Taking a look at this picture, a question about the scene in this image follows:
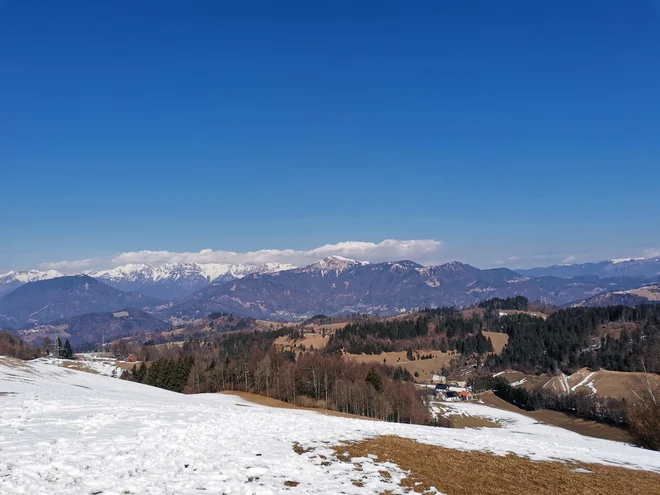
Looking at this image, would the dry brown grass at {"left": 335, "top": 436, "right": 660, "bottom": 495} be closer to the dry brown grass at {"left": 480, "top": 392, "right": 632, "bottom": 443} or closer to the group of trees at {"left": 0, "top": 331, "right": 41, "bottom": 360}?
the dry brown grass at {"left": 480, "top": 392, "right": 632, "bottom": 443}

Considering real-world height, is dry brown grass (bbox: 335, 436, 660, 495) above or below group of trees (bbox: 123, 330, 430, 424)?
above

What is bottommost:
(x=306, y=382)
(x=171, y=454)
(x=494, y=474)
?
(x=306, y=382)

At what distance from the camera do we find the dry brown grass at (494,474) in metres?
18.7

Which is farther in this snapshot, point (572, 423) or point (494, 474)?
point (572, 423)

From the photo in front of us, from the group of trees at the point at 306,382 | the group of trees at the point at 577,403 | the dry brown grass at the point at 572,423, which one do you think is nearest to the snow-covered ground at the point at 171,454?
the group of trees at the point at 306,382

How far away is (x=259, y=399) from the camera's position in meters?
81.1

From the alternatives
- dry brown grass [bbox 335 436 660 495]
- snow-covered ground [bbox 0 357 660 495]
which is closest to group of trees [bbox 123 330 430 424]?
snow-covered ground [bbox 0 357 660 495]

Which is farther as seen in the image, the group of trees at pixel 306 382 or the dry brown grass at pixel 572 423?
the dry brown grass at pixel 572 423

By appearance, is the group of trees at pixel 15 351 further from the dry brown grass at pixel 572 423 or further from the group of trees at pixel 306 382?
the dry brown grass at pixel 572 423

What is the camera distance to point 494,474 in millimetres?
21125

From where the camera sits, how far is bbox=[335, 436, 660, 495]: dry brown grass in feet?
61.2

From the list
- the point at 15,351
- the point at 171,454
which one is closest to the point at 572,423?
the point at 171,454

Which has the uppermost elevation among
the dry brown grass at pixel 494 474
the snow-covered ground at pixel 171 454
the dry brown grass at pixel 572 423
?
the snow-covered ground at pixel 171 454

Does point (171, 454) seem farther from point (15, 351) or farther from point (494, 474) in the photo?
point (15, 351)
